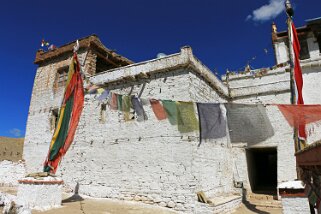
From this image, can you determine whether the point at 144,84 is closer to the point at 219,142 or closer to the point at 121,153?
the point at 121,153

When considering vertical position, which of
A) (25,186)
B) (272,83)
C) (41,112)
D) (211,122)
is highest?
(272,83)

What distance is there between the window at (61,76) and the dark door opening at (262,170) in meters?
11.2

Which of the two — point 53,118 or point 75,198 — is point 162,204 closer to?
point 75,198

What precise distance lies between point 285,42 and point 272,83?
9.21 meters

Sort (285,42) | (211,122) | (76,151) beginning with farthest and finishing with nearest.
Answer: (285,42) → (76,151) → (211,122)

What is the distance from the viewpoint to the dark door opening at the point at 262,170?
13.7m

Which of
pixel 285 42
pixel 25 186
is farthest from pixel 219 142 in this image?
pixel 285 42

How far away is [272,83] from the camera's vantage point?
14.1 m

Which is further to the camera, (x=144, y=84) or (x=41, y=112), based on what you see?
(x=41, y=112)

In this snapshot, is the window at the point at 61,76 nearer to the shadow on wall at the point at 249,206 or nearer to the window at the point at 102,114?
the window at the point at 102,114

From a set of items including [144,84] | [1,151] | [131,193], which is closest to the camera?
[131,193]

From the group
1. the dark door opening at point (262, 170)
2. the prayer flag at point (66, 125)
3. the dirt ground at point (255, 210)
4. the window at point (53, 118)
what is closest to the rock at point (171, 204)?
the dirt ground at point (255, 210)

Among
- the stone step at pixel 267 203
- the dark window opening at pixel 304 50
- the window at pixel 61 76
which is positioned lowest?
the stone step at pixel 267 203

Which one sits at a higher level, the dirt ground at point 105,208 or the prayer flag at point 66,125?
the prayer flag at point 66,125
